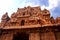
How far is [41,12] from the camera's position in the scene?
64.3 feet

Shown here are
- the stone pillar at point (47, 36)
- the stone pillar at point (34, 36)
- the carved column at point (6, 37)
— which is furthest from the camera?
the carved column at point (6, 37)

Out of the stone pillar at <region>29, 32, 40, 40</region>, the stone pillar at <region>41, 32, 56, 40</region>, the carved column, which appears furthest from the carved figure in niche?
the stone pillar at <region>41, 32, 56, 40</region>

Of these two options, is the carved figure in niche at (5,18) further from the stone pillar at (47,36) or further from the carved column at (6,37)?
the stone pillar at (47,36)

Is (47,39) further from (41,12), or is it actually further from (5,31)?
(41,12)

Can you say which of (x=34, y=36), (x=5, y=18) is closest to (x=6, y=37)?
(x=34, y=36)

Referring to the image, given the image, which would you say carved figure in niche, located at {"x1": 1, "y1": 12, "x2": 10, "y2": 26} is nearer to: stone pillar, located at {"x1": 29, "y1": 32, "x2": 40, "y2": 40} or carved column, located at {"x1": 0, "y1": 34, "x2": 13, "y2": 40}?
carved column, located at {"x1": 0, "y1": 34, "x2": 13, "y2": 40}

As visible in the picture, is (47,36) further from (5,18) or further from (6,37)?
(5,18)

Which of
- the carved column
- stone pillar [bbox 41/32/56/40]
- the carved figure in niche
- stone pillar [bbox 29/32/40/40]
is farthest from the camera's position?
the carved figure in niche

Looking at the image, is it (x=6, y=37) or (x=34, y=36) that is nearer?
(x=34, y=36)

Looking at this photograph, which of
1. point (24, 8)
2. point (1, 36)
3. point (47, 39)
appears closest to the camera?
point (47, 39)

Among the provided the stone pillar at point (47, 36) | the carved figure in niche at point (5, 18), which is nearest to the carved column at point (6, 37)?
the stone pillar at point (47, 36)

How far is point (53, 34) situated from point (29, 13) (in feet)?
26.1

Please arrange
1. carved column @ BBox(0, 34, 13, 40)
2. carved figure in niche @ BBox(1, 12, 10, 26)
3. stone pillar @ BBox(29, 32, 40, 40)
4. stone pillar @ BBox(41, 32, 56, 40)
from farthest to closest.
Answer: carved figure in niche @ BBox(1, 12, 10, 26) < carved column @ BBox(0, 34, 13, 40) < stone pillar @ BBox(29, 32, 40, 40) < stone pillar @ BBox(41, 32, 56, 40)

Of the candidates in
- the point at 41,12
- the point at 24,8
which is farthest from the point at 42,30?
the point at 24,8
